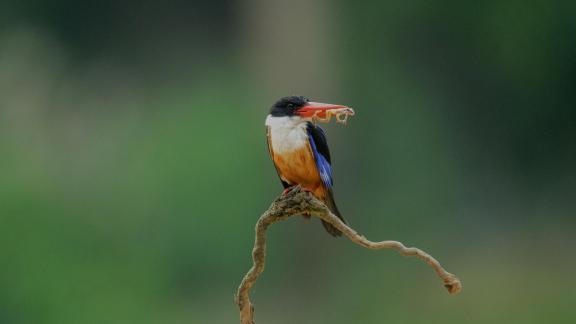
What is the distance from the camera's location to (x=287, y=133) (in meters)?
1.90

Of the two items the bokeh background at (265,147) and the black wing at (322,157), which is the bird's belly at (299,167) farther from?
the bokeh background at (265,147)

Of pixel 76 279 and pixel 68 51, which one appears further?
pixel 68 51

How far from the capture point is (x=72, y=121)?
3730 mm

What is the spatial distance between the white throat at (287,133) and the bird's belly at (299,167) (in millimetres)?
15

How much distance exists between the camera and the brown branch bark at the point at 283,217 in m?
1.36

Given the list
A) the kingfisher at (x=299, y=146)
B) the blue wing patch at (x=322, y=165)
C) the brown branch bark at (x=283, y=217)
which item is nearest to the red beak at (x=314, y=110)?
the kingfisher at (x=299, y=146)

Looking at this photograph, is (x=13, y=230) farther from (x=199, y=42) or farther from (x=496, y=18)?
(x=496, y=18)

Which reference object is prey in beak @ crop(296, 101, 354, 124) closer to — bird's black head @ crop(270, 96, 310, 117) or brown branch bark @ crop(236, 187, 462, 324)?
bird's black head @ crop(270, 96, 310, 117)

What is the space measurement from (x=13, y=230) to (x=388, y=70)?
6.58 ft

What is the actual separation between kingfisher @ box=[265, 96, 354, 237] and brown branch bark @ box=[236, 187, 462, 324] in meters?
0.31

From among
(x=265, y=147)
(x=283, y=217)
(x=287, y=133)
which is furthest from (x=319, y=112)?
(x=265, y=147)

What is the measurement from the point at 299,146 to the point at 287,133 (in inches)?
1.9

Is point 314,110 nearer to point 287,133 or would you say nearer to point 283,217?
point 287,133

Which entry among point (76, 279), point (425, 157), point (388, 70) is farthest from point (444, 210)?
point (76, 279)
